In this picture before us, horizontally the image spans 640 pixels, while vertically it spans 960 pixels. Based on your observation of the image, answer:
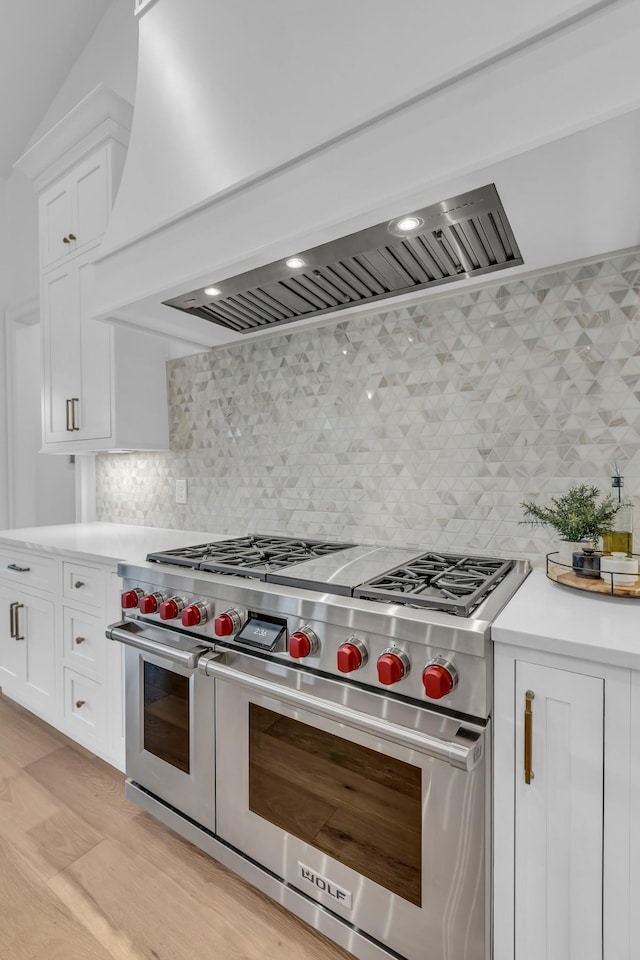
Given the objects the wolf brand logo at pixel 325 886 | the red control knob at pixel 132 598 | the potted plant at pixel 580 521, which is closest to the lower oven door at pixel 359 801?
the wolf brand logo at pixel 325 886

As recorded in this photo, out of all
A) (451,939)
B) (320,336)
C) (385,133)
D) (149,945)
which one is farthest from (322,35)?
(149,945)

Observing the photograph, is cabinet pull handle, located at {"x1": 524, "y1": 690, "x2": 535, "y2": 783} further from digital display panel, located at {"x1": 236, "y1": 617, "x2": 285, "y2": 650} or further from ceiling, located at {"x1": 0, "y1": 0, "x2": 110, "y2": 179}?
ceiling, located at {"x1": 0, "y1": 0, "x2": 110, "y2": 179}

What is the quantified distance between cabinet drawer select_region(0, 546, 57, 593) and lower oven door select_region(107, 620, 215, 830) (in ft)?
2.29

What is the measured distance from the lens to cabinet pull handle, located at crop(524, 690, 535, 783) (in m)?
0.94

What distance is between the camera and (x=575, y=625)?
3.17ft

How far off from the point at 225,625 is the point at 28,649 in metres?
1.56

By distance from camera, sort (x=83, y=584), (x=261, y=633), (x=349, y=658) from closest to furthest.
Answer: (x=349, y=658)
(x=261, y=633)
(x=83, y=584)

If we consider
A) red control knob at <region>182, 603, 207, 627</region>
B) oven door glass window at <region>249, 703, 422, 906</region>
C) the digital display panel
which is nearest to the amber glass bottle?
oven door glass window at <region>249, 703, 422, 906</region>

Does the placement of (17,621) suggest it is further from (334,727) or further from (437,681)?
(437,681)

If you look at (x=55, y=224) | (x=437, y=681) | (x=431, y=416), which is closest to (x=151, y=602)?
(x=437, y=681)

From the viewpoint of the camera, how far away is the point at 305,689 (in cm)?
123

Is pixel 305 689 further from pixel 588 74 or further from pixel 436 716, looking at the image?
pixel 588 74

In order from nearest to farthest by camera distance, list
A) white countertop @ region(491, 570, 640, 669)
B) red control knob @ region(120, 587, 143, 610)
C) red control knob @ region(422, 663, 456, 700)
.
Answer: white countertop @ region(491, 570, 640, 669), red control knob @ region(422, 663, 456, 700), red control knob @ region(120, 587, 143, 610)

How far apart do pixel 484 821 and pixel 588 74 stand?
142 cm
